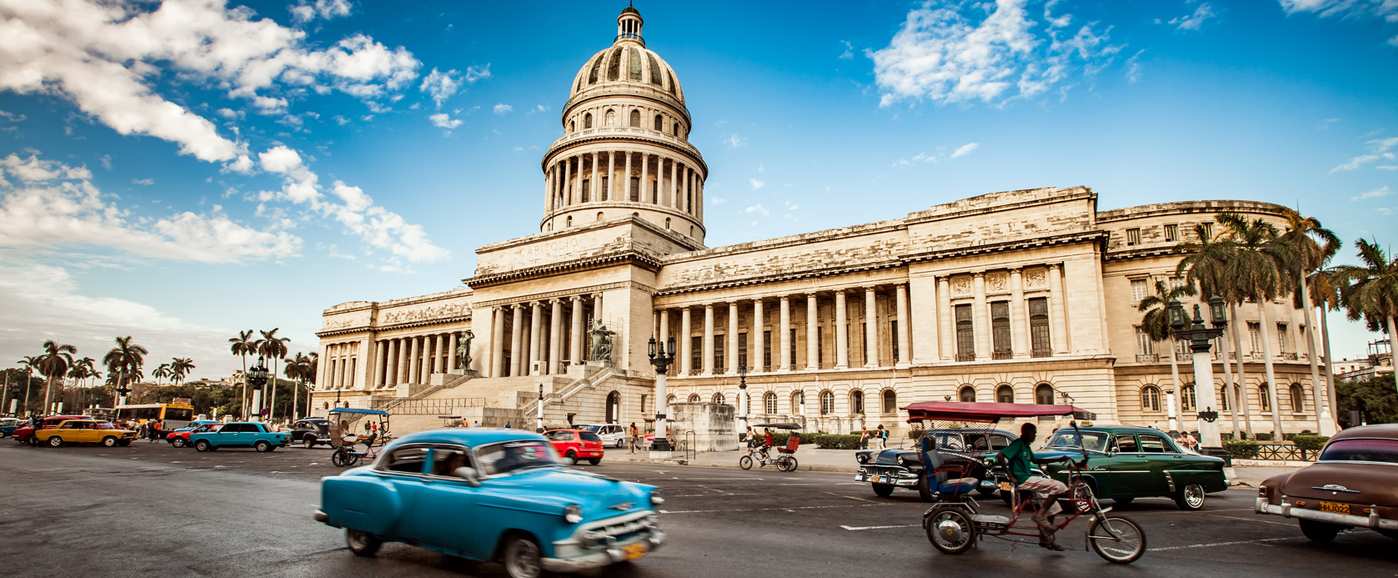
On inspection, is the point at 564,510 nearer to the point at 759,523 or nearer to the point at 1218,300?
the point at 759,523

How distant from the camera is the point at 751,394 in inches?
1975

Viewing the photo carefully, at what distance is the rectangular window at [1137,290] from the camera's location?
44119mm

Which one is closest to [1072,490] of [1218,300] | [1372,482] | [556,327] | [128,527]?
[1372,482]

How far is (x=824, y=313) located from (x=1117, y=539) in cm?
4335

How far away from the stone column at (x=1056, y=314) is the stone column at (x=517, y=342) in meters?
36.6

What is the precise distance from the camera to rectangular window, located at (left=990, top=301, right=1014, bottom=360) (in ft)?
136

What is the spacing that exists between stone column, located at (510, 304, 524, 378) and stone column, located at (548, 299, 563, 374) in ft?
7.49

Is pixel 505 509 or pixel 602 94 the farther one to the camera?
pixel 602 94

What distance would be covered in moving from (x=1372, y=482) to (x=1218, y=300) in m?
13.4

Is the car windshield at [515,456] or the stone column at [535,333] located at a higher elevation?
the stone column at [535,333]

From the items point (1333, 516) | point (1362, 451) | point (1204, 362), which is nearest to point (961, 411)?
point (1204, 362)

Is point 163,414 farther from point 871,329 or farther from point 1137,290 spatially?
point 1137,290

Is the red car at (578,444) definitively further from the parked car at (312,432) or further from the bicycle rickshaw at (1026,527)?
the parked car at (312,432)

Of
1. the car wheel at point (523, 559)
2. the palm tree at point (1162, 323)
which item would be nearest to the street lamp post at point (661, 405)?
the car wheel at point (523, 559)
